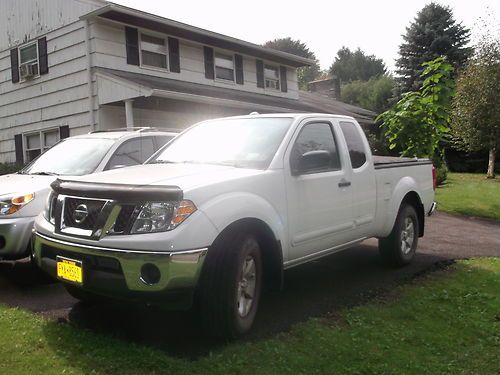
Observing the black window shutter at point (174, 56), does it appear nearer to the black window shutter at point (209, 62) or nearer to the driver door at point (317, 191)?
the black window shutter at point (209, 62)

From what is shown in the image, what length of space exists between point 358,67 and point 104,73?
2550 inches

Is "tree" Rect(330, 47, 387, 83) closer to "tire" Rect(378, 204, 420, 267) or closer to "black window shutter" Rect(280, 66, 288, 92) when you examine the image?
"black window shutter" Rect(280, 66, 288, 92)

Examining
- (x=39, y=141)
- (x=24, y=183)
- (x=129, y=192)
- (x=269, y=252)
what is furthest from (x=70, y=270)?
(x=39, y=141)

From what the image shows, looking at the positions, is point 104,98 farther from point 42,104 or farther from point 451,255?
point 451,255

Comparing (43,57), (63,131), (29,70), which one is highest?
(43,57)

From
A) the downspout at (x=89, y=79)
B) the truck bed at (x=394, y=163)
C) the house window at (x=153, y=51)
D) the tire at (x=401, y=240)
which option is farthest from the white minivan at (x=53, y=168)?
the house window at (x=153, y=51)

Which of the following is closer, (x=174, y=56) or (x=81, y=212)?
(x=81, y=212)

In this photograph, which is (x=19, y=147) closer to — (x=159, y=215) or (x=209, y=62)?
(x=209, y=62)

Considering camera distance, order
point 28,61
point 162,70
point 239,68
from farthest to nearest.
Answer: point 239,68 → point 28,61 → point 162,70

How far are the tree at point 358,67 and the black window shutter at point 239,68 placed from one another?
55782 mm

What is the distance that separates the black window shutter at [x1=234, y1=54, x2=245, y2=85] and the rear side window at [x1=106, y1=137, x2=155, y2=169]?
1081 centimetres

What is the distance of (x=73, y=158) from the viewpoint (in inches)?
251

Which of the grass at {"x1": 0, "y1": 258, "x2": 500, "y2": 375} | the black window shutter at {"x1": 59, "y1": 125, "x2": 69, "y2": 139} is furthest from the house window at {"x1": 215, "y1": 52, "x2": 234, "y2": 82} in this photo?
the grass at {"x1": 0, "y1": 258, "x2": 500, "y2": 375}

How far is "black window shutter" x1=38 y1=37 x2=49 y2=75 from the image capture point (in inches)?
581
